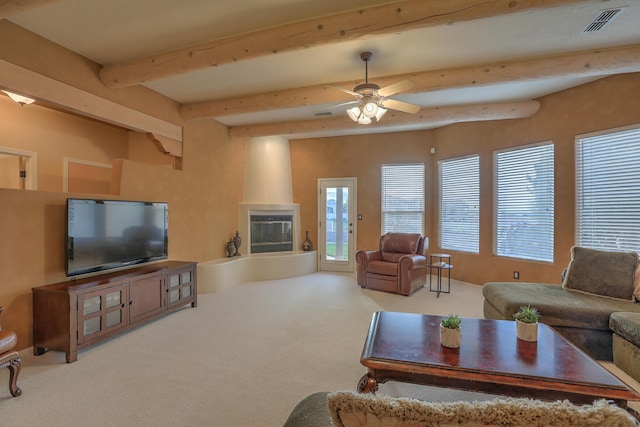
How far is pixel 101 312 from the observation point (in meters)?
3.00

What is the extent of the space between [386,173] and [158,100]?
173 inches

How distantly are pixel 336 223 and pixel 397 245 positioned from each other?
1.69 m

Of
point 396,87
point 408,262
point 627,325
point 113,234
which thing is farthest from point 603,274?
point 113,234

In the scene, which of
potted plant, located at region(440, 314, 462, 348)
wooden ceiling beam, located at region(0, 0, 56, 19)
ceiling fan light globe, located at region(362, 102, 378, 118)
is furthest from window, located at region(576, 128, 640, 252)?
wooden ceiling beam, located at region(0, 0, 56, 19)

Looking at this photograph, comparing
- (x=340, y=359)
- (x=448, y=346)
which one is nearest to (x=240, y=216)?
(x=340, y=359)

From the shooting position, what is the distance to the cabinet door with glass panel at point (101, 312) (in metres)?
2.82

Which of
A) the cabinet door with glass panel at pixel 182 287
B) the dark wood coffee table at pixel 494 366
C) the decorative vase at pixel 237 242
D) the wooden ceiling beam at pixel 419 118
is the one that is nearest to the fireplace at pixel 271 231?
the decorative vase at pixel 237 242

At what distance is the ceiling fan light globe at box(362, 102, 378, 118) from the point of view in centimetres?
320

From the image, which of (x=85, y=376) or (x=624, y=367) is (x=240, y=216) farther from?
(x=624, y=367)

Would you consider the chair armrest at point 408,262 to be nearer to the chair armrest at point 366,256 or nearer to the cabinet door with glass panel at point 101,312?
the chair armrest at point 366,256

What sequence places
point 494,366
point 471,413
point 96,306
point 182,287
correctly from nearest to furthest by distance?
point 471,413
point 494,366
point 96,306
point 182,287

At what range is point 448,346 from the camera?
1938 millimetres

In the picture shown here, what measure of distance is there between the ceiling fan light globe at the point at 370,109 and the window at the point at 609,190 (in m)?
3.10

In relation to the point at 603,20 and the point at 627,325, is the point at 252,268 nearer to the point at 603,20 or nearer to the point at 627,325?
the point at 627,325
